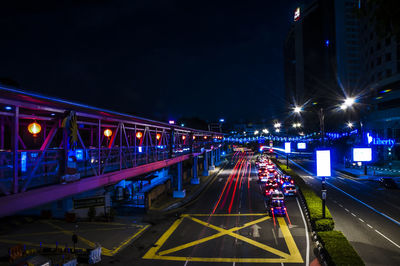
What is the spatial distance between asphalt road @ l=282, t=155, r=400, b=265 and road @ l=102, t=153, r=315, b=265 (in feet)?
9.35

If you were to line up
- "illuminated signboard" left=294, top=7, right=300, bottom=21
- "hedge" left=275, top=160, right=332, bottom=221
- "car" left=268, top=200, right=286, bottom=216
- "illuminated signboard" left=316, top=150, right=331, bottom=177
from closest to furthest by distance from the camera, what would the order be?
"hedge" left=275, top=160, right=332, bottom=221 → "illuminated signboard" left=316, top=150, right=331, bottom=177 → "car" left=268, top=200, right=286, bottom=216 → "illuminated signboard" left=294, top=7, right=300, bottom=21

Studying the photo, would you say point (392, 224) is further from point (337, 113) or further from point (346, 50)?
point (346, 50)

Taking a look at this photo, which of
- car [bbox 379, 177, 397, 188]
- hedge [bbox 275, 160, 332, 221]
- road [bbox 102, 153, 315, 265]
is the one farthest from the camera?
car [bbox 379, 177, 397, 188]

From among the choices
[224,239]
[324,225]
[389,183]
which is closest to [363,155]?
[389,183]

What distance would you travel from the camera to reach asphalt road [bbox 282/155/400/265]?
13.9m

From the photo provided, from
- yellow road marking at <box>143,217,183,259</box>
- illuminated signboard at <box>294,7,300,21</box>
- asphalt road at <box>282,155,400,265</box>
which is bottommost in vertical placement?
yellow road marking at <box>143,217,183,259</box>

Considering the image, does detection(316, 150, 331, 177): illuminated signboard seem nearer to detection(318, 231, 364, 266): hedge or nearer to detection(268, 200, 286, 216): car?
detection(318, 231, 364, 266): hedge

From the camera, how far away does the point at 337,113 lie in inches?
2852

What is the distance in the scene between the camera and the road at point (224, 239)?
44.6ft

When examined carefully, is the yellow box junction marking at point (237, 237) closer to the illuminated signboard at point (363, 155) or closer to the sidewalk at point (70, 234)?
the sidewalk at point (70, 234)

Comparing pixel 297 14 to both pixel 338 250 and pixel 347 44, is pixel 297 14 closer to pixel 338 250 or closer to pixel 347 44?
pixel 347 44

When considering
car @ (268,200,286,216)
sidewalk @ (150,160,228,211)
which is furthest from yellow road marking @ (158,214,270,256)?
sidewalk @ (150,160,228,211)

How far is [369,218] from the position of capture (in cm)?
1966

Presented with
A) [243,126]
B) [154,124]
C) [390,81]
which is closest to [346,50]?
[390,81]
